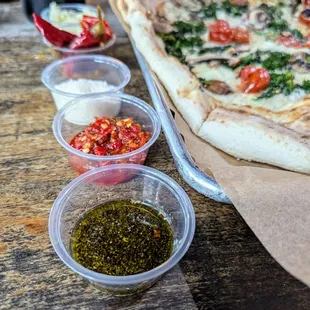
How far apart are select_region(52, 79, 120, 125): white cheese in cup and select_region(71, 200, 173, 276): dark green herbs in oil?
66 centimetres

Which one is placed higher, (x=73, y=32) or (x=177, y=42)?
(x=177, y=42)

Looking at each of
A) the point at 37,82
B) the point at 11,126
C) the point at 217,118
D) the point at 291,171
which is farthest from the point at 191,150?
the point at 37,82

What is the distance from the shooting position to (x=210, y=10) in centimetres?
302

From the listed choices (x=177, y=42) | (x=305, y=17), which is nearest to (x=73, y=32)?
(x=177, y=42)

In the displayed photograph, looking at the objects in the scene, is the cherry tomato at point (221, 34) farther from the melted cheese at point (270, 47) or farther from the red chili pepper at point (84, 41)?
the red chili pepper at point (84, 41)

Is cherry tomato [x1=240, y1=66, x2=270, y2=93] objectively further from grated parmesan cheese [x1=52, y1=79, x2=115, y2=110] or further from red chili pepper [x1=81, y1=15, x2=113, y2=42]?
Result: red chili pepper [x1=81, y1=15, x2=113, y2=42]

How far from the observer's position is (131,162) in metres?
2.16

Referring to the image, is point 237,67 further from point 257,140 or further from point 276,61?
point 257,140

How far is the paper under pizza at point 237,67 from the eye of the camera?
213 cm

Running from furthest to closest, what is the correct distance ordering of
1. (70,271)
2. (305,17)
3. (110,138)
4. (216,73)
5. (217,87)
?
(305,17)
(216,73)
(217,87)
(110,138)
(70,271)

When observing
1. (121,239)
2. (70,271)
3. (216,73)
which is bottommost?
(70,271)

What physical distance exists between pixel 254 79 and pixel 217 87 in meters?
0.21

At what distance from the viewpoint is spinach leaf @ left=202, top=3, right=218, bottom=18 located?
9.80 feet

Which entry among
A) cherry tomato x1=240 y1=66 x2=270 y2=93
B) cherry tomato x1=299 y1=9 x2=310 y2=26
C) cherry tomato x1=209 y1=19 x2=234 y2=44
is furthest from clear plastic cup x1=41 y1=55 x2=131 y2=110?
cherry tomato x1=299 y1=9 x2=310 y2=26
